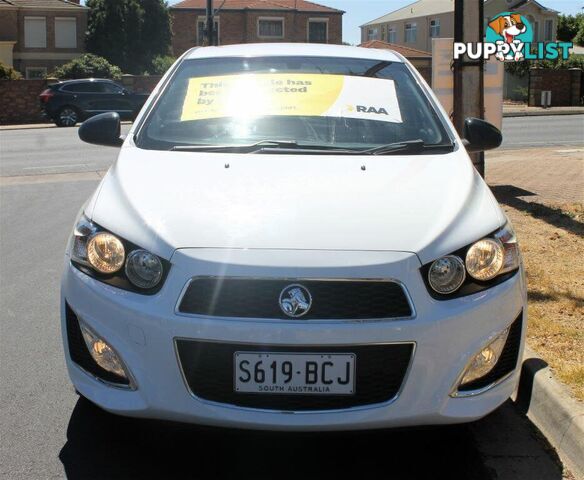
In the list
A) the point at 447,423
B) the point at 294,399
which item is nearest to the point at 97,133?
the point at 294,399

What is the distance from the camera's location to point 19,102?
115 ft

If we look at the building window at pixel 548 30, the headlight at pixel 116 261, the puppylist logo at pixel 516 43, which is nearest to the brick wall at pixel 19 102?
the puppylist logo at pixel 516 43

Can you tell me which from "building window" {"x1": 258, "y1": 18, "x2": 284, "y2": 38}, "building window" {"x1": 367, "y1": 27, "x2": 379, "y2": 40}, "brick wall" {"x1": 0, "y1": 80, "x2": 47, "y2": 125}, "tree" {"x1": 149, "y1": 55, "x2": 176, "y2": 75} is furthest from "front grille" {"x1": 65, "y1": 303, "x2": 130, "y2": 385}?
"building window" {"x1": 367, "y1": 27, "x2": 379, "y2": 40}

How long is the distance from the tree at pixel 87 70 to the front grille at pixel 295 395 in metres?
38.7

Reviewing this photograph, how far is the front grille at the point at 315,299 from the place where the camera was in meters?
2.98

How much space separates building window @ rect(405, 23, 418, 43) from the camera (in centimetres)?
6656

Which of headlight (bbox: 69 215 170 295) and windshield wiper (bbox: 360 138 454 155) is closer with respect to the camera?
headlight (bbox: 69 215 170 295)

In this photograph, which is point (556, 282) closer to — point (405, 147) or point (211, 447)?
point (405, 147)

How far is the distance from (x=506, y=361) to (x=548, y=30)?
63064mm

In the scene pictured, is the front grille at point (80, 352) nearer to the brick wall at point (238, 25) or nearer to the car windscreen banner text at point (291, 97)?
the car windscreen banner text at point (291, 97)

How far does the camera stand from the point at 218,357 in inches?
118

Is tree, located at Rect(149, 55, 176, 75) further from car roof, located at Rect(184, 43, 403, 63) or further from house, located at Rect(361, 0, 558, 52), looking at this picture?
car roof, located at Rect(184, 43, 403, 63)

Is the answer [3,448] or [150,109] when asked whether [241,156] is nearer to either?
[150,109]

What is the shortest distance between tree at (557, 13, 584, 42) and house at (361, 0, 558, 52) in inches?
447
